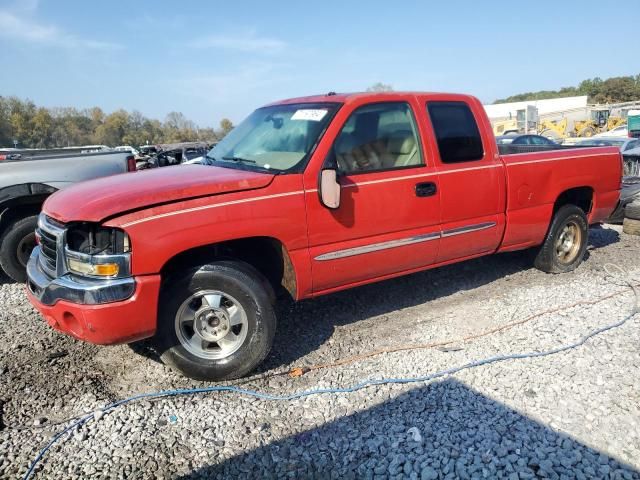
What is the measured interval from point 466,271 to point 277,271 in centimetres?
283

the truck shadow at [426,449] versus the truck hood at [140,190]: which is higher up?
the truck hood at [140,190]

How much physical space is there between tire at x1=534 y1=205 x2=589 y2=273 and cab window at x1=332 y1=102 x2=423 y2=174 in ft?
7.29

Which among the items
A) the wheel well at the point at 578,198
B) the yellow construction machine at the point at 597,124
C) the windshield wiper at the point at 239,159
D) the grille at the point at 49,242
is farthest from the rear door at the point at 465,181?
the yellow construction machine at the point at 597,124

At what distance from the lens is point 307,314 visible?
4.51 metres

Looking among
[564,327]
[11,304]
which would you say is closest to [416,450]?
[564,327]

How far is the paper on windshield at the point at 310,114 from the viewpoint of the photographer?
12.4 feet

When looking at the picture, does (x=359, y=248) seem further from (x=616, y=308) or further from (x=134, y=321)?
(x=616, y=308)

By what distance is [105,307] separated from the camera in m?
2.90

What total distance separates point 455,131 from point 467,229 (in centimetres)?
88

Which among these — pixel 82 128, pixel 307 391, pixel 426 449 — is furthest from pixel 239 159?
pixel 82 128

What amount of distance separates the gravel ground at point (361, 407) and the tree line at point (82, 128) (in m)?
50.0

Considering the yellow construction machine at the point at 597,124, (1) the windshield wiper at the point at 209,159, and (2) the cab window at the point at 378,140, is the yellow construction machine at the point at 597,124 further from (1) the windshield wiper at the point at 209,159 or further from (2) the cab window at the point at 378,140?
(1) the windshield wiper at the point at 209,159

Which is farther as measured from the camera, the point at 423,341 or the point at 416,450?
the point at 423,341

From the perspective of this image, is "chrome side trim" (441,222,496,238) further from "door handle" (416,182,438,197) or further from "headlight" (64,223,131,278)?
"headlight" (64,223,131,278)
